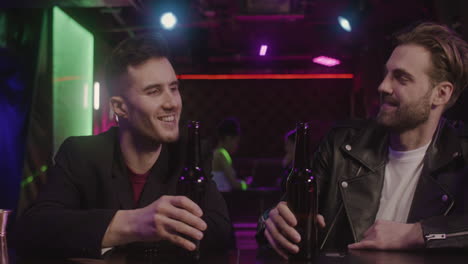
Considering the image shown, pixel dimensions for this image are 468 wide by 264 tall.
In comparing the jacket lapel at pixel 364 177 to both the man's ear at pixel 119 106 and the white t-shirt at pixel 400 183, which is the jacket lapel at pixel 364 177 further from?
the man's ear at pixel 119 106

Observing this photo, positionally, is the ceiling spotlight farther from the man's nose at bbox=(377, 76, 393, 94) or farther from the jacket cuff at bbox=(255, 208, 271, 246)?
the jacket cuff at bbox=(255, 208, 271, 246)

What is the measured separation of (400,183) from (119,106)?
3.49ft

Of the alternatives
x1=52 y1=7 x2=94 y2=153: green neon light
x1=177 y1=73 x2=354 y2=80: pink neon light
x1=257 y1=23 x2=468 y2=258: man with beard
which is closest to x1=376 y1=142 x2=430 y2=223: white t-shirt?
x1=257 y1=23 x2=468 y2=258: man with beard

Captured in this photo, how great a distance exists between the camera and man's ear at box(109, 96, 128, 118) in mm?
1623

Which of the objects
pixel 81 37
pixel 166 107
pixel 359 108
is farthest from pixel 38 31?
A: pixel 359 108

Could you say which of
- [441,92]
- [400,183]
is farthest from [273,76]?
[400,183]

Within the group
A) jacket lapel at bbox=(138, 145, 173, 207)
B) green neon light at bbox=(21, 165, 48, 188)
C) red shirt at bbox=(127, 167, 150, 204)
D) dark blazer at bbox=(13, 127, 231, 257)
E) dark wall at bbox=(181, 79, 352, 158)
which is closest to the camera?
dark blazer at bbox=(13, 127, 231, 257)

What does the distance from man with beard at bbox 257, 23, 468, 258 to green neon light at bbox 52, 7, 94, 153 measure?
3582 mm

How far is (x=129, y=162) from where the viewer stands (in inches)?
63.8

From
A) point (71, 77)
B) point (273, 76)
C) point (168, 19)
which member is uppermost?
point (168, 19)

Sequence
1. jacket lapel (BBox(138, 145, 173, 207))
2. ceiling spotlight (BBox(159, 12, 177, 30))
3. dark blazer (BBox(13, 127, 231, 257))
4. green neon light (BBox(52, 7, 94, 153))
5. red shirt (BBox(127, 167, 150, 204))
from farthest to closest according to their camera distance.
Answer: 1. ceiling spotlight (BBox(159, 12, 177, 30))
2. green neon light (BBox(52, 7, 94, 153))
3. red shirt (BBox(127, 167, 150, 204))
4. jacket lapel (BBox(138, 145, 173, 207))
5. dark blazer (BBox(13, 127, 231, 257))

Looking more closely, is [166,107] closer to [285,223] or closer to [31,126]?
[285,223]

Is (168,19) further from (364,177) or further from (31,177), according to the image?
(364,177)

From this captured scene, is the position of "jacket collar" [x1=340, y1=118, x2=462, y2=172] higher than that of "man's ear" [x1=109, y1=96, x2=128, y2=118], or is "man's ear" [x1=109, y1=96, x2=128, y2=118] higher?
"man's ear" [x1=109, y1=96, x2=128, y2=118]
